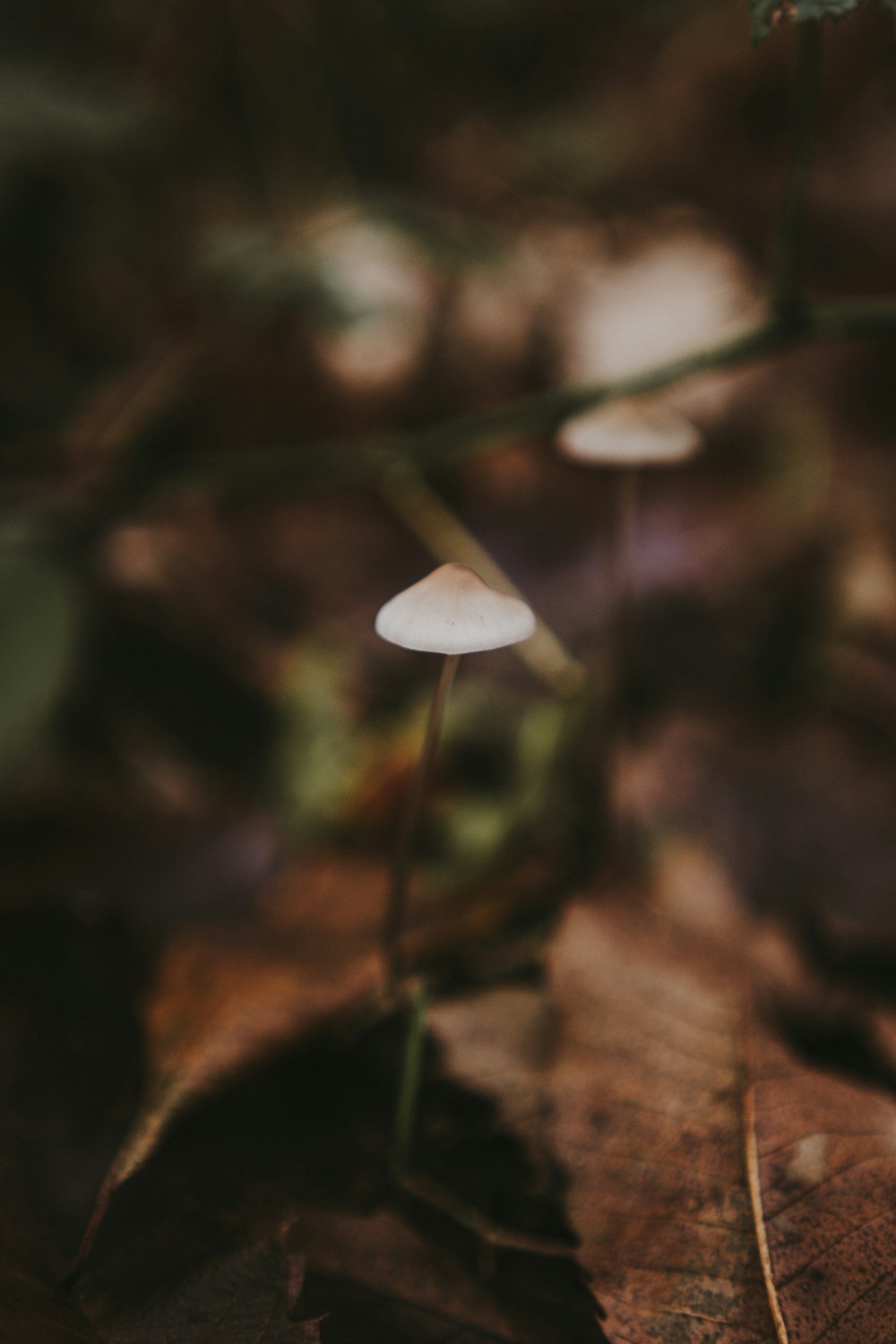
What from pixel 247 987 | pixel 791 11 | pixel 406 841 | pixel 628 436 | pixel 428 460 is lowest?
pixel 247 987

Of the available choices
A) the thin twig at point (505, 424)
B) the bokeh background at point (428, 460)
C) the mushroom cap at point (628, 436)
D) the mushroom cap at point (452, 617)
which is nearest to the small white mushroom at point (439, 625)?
the mushroom cap at point (452, 617)

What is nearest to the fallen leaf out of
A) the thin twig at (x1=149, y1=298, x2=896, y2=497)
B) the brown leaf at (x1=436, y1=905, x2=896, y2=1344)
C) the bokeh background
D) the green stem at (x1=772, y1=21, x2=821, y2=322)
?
the brown leaf at (x1=436, y1=905, x2=896, y2=1344)

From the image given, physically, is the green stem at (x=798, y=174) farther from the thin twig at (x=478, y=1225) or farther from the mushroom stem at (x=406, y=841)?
the thin twig at (x=478, y=1225)

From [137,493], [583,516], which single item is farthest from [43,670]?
[583,516]

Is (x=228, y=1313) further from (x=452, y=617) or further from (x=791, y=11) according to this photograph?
(x=791, y=11)

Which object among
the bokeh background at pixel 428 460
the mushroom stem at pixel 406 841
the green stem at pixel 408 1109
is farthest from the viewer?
the bokeh background at pixel 428 460

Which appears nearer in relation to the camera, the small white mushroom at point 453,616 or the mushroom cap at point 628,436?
the small white mushroom at point 453,616

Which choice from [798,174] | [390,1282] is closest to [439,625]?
[390,1282]
